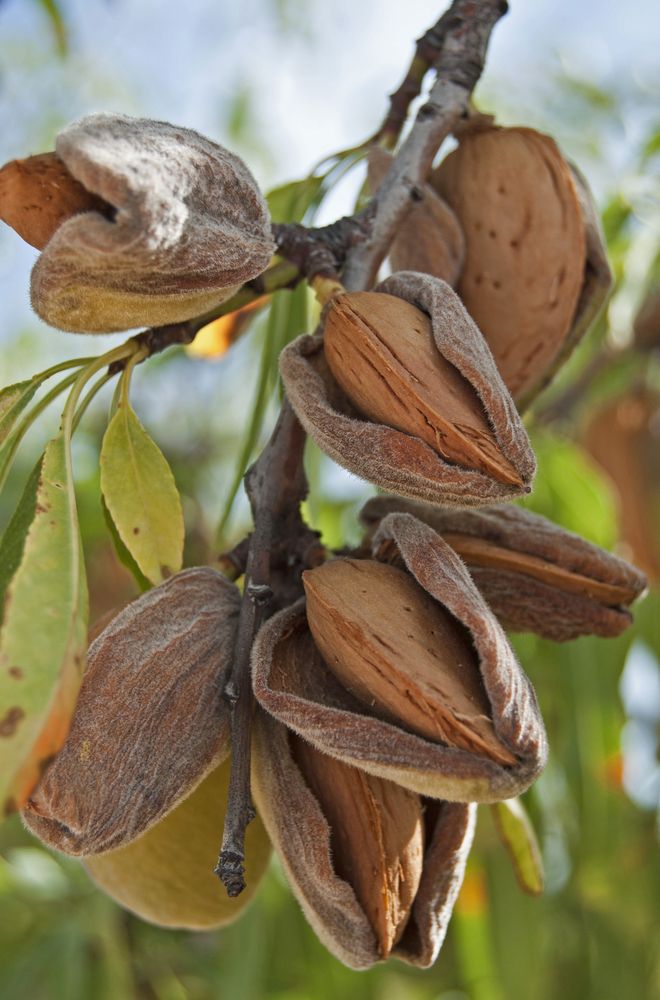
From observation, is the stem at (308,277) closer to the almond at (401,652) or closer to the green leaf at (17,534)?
the almond at (401,652)

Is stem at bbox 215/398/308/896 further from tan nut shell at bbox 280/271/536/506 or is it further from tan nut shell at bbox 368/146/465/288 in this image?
tan nut shell at bbox 368/146/465/288

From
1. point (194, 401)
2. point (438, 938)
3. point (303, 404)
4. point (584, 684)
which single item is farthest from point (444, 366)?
point (194, 401)

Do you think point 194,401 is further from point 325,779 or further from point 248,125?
point 325,779

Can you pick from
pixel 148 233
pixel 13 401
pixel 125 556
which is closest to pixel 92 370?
pixel 13 401

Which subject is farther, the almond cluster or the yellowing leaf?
the yellowing leaf

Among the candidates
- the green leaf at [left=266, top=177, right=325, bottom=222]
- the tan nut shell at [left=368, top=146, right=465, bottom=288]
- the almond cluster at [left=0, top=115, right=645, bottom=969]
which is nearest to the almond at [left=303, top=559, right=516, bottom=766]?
the almond cluster at [left=0, top=115, right=645, bottom=969]
